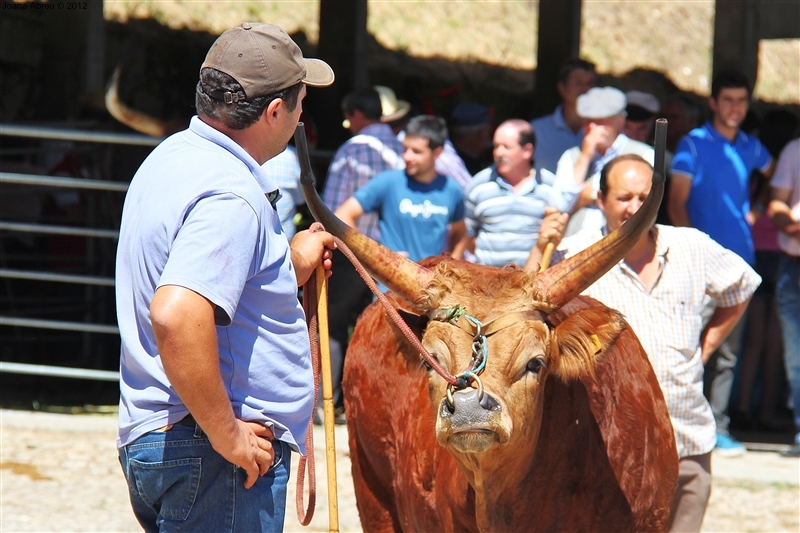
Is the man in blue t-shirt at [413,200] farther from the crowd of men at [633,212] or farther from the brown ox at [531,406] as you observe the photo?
the brown ox at [531,406]

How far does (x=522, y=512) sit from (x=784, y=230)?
4386mm

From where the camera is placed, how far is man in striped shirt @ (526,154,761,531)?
14.2 feet

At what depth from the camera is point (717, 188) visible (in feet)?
23.5

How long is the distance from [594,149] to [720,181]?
1243 millimetres

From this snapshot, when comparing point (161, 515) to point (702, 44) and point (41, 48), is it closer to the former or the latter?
point (41, 48)

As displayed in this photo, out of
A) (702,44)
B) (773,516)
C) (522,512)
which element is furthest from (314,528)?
(702,44)

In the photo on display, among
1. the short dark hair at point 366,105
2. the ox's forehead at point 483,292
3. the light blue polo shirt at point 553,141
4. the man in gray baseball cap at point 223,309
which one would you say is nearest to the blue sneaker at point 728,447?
the light blue polo shirt at point 553,141

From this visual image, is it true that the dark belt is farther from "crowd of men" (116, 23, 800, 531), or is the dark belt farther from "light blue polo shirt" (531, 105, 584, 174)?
"light blue polo shirt" (531, 105, 584, 174)

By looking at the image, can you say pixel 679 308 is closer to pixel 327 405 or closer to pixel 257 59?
pixel 327 405

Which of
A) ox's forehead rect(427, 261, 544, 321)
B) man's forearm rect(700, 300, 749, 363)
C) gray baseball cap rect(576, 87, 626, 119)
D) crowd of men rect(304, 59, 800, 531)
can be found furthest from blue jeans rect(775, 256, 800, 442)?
ox's forehead rect(427, 261, 544, 321)

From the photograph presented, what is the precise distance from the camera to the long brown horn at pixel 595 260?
11.7ft

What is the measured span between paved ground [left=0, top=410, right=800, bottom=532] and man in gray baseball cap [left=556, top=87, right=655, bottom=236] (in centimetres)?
186

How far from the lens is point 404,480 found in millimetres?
4184

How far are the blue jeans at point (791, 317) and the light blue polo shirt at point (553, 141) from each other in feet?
5.71
